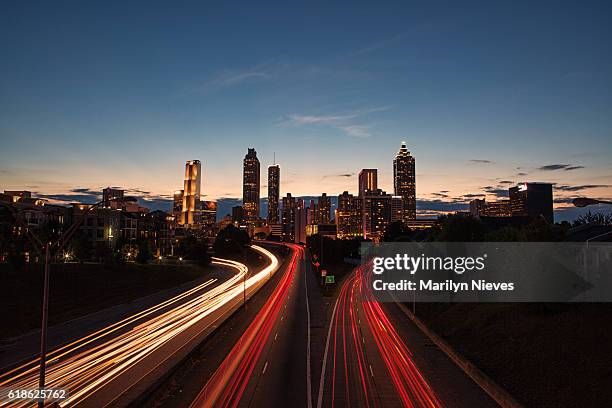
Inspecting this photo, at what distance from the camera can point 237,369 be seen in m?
26.3

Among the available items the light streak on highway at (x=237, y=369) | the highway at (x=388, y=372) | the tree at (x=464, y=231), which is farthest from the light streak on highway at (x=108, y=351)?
the tree at (x=464, y=231)

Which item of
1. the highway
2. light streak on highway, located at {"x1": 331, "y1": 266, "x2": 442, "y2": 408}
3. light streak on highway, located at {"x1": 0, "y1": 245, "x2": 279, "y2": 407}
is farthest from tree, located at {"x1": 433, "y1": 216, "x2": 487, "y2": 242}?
light streak on highway, located at {"x1": 0, "y1": 245, "x2": 279, "y2": 407}

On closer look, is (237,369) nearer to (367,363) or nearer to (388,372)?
(367,363)

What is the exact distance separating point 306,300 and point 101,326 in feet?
91.7

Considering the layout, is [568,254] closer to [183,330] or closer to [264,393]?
[264,393]

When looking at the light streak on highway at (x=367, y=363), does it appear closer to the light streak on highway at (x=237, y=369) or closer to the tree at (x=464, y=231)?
the light streak on highway at (x=237, y=369)

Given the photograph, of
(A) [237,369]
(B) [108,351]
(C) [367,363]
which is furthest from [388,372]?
(B) [108,351]

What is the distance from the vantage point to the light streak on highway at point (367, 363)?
A: 21.8 m

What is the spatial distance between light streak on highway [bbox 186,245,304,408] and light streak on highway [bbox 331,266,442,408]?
4.92 meters

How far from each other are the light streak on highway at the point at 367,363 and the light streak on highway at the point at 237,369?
492 centimetres

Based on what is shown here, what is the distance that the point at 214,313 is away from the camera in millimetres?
48688

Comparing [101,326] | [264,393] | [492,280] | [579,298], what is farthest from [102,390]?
[492,280]

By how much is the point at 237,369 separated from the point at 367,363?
27.0ft

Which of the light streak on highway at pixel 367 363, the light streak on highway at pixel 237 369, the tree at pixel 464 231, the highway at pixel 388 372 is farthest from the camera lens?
the tree at pixel 464 231
